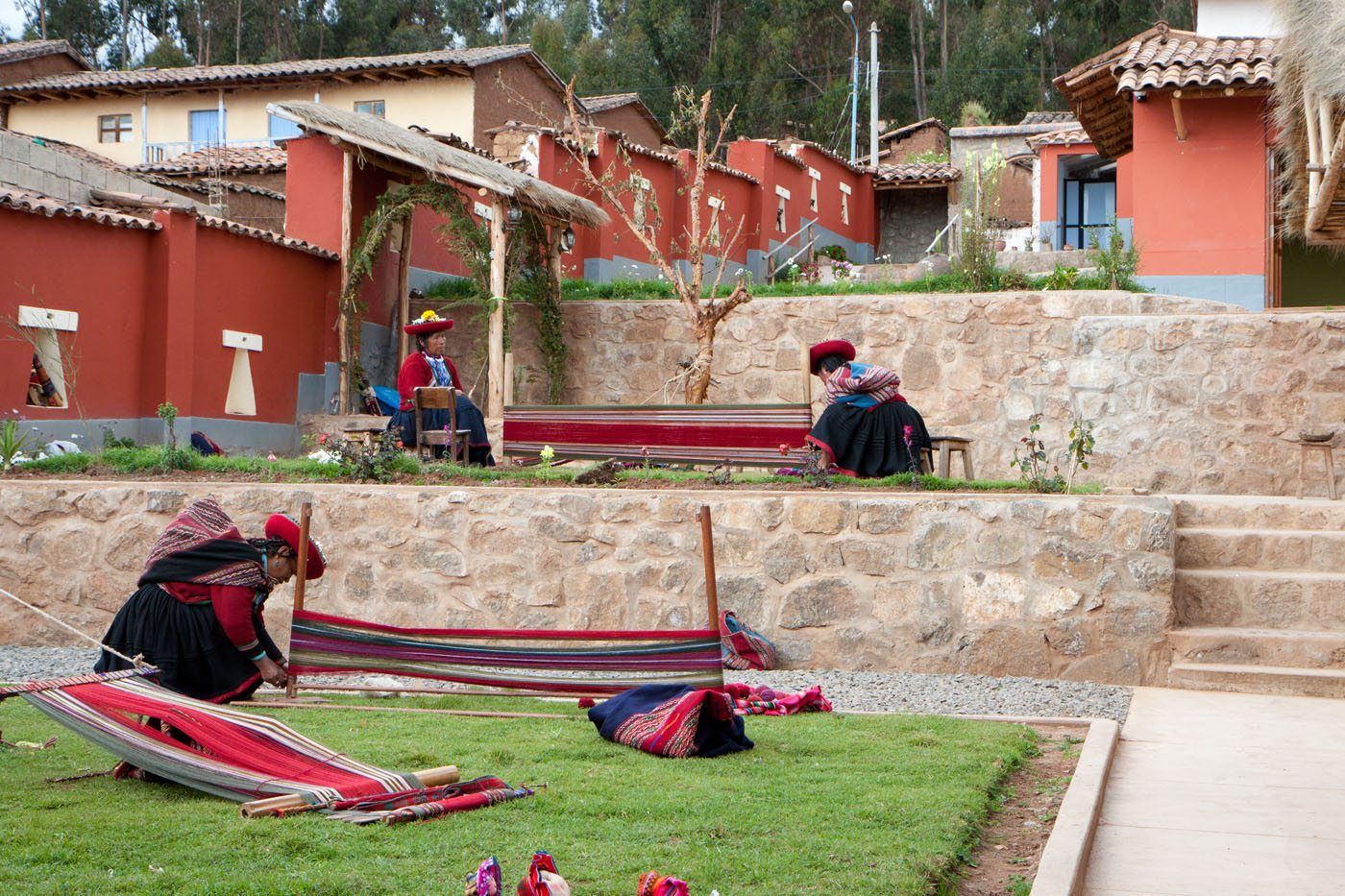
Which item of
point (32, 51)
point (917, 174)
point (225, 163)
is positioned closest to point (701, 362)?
point (225, 163)

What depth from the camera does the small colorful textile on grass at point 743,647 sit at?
24.0ft

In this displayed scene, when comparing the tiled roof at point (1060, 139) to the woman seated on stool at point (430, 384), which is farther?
the tiled roof at point (1060, 139)

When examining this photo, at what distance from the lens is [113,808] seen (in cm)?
389

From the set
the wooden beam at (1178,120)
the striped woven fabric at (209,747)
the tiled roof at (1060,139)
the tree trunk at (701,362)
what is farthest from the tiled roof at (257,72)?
the striped woven fabric at (209,747)

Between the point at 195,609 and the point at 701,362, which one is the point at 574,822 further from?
the point at 701,362

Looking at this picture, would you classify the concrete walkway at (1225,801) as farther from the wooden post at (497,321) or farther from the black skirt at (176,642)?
the wooden post at (497,321)

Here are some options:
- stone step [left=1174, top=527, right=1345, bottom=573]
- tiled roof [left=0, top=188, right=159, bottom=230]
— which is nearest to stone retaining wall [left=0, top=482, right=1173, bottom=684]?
stone step [left=1174, top=527, right=1345, bottom=573]

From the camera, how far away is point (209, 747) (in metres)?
4.05

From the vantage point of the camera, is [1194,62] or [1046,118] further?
[1046,118]

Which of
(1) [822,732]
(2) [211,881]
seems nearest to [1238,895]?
(1) [822,732]

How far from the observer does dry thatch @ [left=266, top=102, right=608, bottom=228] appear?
13.7m

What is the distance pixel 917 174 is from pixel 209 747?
998 inches

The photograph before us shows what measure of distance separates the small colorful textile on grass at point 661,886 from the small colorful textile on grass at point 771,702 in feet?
9.23

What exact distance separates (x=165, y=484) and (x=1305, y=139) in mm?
6762
